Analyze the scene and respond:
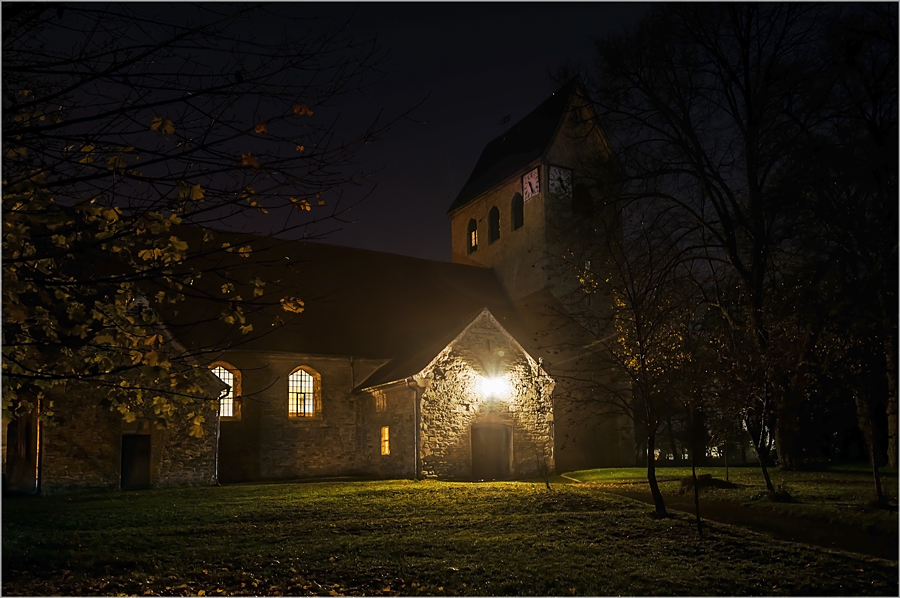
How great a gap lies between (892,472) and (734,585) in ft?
51.3

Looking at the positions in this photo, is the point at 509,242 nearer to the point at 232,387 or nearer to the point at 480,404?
the point at 480,404

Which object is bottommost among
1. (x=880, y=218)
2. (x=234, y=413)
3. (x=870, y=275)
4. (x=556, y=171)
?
(x=234, y=413)

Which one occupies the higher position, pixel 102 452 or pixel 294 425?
pixel 294 425

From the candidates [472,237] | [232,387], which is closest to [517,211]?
[472,237]

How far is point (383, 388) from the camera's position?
86.6 feet

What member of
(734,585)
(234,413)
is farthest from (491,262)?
(734,585)

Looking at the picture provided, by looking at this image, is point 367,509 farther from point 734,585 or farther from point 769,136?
point 769,136

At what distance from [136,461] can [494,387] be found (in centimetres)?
1211

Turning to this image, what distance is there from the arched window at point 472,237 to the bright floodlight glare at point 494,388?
14.3 m

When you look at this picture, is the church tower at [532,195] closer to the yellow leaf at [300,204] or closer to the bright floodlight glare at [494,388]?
the bright floodlight glare at [494,388]

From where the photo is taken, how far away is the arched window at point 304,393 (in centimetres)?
2734

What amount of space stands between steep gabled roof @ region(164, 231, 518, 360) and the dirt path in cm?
1095

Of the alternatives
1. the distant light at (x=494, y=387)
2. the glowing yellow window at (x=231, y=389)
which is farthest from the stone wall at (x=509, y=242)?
the glowing yellow window at (x=231, y=389)

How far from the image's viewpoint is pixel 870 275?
1377 centimetres
